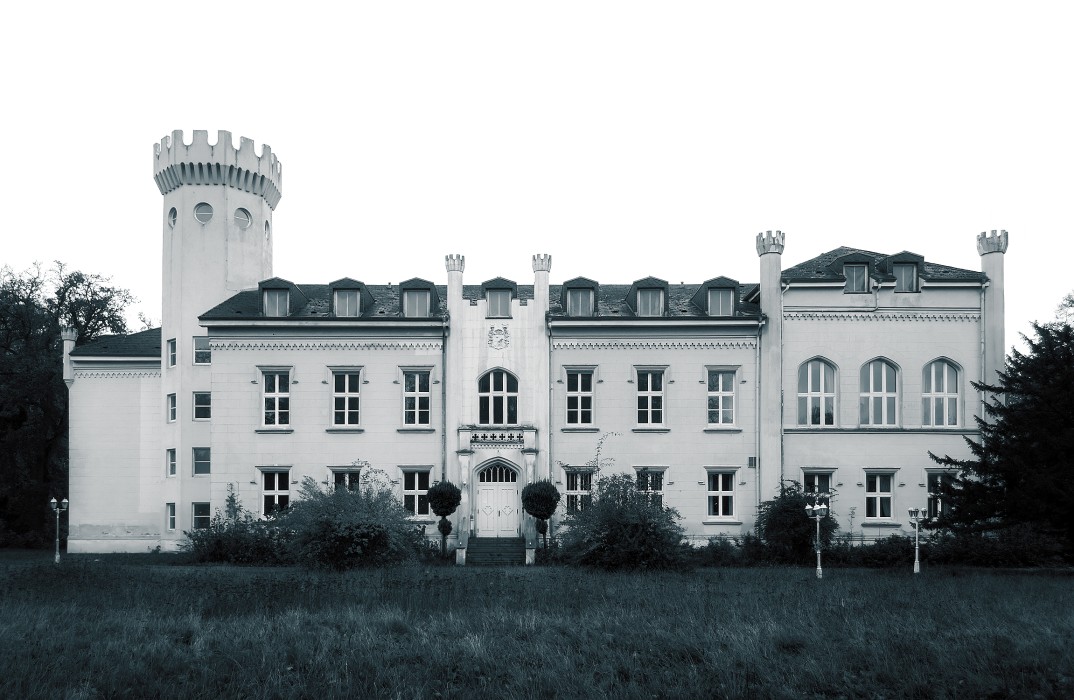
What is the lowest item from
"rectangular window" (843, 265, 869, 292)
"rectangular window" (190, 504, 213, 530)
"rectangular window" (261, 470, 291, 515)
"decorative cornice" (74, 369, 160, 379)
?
"rectangular window" (190, 504, 213, 530)

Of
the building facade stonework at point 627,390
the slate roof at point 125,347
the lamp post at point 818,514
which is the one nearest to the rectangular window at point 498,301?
the building facade stonework at point 627,390

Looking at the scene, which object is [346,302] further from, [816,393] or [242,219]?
[816,393]

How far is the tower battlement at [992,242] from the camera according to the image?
33.6m

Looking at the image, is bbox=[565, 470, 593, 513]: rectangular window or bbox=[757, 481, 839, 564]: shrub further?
bbox=[565, 470, 593, 513]: rectangular window

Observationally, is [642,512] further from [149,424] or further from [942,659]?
[149,424]

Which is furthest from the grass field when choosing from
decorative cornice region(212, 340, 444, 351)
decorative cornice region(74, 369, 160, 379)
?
decorative cornice region(74, 369, 160, 379)

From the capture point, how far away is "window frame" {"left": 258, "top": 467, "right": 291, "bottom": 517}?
3347 cm

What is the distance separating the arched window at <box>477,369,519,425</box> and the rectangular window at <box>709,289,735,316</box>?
24.9 feet

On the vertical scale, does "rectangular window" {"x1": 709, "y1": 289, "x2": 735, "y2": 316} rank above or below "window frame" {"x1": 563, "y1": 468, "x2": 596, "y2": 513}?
above

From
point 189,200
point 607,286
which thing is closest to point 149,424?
point 189,200

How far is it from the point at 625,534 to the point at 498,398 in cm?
868

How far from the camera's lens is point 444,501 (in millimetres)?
31656

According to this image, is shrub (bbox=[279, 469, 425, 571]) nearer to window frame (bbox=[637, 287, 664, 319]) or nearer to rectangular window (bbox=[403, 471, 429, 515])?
rectangular window (bbox=[403, 471, 429, 515])

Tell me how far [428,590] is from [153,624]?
19.5 ft
